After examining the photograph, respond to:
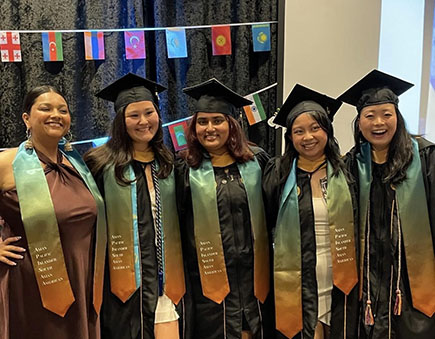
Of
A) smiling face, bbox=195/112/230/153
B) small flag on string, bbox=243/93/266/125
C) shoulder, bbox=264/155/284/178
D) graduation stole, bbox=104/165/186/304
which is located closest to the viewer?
graduation stole, bbox=104/165/186/304

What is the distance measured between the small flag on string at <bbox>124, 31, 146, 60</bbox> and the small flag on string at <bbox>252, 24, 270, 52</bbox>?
0.83 m

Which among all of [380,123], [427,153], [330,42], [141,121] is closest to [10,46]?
[141,121]

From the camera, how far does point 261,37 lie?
135 inches

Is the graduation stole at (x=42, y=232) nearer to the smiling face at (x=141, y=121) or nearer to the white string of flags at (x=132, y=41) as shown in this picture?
the smiling face at (x=141, y=121)

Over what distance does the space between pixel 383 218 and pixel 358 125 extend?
19.6 inches

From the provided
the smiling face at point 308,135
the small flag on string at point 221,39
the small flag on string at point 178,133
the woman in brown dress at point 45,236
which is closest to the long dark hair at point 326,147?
the smiling face at point 308,135

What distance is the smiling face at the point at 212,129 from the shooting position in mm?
2322

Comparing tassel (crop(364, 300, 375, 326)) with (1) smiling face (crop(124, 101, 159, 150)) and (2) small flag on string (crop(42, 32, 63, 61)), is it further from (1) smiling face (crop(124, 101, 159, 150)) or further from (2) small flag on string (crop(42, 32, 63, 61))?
(2) small flag on string (crop(42, 32, 63, 61))

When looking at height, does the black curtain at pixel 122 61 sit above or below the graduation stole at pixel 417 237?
above

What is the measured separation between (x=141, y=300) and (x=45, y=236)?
57 centimetres

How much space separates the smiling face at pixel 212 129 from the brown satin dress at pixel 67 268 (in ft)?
2.09

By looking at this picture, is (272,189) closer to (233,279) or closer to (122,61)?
(233,279)

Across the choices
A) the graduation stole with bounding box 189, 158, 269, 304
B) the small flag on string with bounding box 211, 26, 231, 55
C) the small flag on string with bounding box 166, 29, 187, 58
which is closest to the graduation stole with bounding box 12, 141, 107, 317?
the graduation stole with bounding box 189, 158, 269, 304

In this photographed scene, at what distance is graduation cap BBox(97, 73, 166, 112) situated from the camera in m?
2.28
